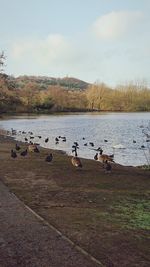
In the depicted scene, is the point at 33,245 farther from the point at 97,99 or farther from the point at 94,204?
the point at 97,99

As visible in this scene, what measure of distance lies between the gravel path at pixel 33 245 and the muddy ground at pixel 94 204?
0.30m

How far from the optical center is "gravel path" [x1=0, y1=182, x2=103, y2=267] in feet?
20.1

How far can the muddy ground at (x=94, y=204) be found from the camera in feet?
23.2

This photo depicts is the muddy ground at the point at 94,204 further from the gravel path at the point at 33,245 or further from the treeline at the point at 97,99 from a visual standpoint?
the treeline at the point at 97,99

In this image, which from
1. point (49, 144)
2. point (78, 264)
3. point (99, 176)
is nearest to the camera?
point (78, 264)

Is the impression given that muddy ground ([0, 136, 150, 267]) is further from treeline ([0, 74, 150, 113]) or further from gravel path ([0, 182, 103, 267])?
treeline ([0, 74, 150, 113])

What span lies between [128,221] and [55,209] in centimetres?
192

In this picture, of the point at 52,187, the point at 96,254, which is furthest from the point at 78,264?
the point at 52,187

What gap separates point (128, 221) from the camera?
8805 mm

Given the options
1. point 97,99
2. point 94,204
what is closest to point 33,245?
point 94,204

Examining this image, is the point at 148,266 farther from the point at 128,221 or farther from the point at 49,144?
the point at 49,144

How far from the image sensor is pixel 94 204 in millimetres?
10344

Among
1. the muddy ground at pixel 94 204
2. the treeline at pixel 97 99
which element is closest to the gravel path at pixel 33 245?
the muddy ground at pixel 94 204

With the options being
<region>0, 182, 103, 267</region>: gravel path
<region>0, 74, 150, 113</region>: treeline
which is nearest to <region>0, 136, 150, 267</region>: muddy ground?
<region>0, 182, 103, 267</region>: gravel path
